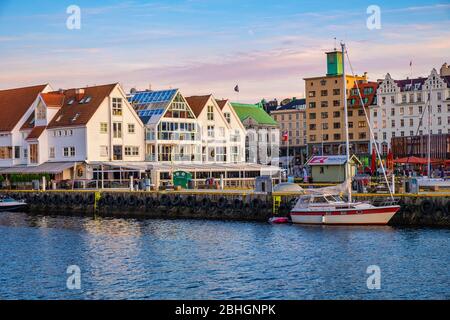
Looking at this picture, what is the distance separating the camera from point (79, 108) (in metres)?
111

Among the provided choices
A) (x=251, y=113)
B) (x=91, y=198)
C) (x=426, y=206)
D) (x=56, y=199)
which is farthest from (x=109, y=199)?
(x=251, y=113)

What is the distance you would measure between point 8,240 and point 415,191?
116ft

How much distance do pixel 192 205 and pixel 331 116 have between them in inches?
3931

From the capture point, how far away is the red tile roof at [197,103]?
119 m

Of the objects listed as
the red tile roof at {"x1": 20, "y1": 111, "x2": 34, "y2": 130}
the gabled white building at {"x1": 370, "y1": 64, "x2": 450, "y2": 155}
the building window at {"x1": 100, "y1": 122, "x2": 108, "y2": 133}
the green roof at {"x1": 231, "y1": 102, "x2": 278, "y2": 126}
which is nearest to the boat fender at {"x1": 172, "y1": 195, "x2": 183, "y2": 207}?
the building window at {"x1": 100, "y1": 122, "x2": 108, "y2": 133}

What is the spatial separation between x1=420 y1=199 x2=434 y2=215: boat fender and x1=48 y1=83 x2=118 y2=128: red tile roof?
54.1 metres

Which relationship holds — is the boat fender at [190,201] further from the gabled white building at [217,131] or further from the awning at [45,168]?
the gabled white building at [217,131]

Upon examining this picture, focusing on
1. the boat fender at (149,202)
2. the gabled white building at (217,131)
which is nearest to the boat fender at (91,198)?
the boat fender at (149,202)

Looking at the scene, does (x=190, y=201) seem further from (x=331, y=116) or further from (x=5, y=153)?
(x=331, y=116)

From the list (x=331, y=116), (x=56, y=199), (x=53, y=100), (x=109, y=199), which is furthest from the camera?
(x=331, y=116)

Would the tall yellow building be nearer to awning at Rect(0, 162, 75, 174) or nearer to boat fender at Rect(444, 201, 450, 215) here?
awning at Rect(0, 162, 75, 174)

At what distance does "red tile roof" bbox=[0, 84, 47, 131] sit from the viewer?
118m
